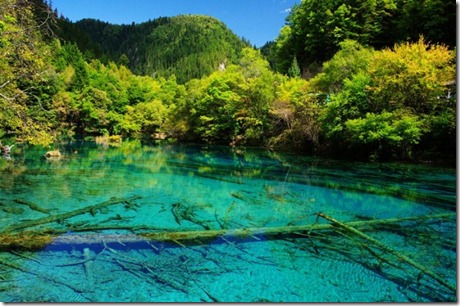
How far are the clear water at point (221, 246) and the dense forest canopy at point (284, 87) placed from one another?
2122 millimetres

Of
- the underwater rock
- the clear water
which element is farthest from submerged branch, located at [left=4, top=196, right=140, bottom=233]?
the underwater rock

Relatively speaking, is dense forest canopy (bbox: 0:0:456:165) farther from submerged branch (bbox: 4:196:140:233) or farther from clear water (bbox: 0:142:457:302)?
clear water (bbox: 0:142:457:302)

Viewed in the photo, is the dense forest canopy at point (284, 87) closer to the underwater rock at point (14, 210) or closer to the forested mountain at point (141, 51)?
the forested mountain at point (141, 51)

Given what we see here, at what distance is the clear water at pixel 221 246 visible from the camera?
4494mm

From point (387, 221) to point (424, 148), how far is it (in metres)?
10.1

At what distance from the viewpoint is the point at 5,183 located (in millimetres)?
11500

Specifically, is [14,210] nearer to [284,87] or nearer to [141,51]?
[284,87]

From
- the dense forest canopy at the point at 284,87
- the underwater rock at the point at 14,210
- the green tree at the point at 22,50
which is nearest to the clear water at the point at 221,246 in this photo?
the underwater rock at the point at 14,210

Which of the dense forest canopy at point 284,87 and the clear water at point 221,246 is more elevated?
the dense forest canopy at point 284,87

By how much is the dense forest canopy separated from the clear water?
6.96 ft

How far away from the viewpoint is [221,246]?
19.9 ft

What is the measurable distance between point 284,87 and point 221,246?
82.1 feet

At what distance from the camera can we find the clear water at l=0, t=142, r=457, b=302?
4494 millimetres

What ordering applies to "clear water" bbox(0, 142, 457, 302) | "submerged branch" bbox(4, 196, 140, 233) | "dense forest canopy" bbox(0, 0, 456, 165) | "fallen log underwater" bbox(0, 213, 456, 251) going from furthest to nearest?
"dense forest canopy" bbox(0, 0, 456, 165)
"submerged branch" bbox(4, 196, 140, 233)
"fallen log underwater" bbox(0, 213, 456, 251)
"clear water" bbox(0, 142, 457, 302)
